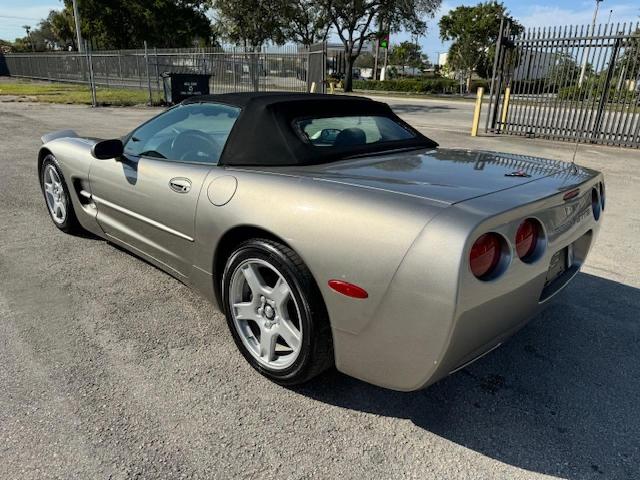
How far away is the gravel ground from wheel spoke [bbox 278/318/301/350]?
0.29 meters

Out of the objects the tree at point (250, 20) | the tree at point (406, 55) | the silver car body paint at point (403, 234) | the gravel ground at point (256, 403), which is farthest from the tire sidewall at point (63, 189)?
the tree at point (406, 55)

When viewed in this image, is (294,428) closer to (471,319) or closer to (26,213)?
(471,319)

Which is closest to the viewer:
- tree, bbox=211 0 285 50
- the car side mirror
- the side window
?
the side window

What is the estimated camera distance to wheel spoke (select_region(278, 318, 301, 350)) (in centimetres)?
223

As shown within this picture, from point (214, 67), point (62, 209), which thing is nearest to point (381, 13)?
point (214, 67)

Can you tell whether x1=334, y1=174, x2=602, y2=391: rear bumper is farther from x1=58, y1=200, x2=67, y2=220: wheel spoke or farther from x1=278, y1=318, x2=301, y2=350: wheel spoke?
x1=58, y1=200, x2=67, y2=220: wheel spoke

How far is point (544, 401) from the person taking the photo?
2311mm

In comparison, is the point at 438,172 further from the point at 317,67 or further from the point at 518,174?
the point at 317,67

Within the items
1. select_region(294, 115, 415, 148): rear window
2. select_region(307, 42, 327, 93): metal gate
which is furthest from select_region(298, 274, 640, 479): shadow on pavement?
select_region(307, 42, 327, 93): metal gate

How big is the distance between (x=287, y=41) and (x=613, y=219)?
33467mm

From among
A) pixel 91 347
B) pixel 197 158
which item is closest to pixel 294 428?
pixel 91 347

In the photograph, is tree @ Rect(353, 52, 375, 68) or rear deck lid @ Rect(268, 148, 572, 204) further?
tree @ Rect(353, 52, 375, 68)

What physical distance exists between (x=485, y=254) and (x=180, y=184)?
1725mm

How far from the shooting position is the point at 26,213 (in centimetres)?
508
